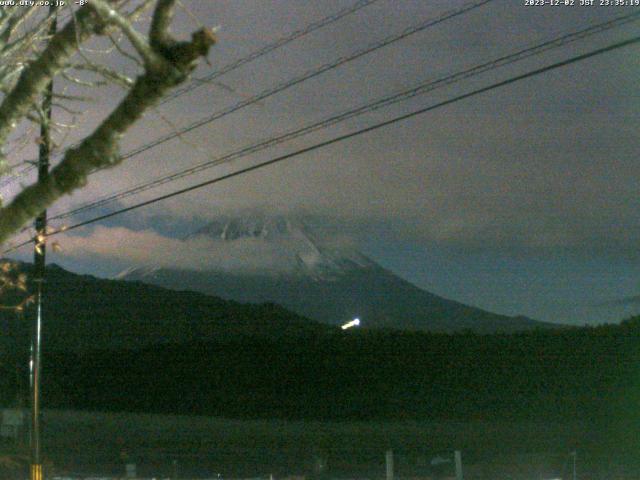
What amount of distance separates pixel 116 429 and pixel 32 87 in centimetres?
4727

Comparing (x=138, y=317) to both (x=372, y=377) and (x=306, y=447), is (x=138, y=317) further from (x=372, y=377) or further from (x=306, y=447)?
(x=306, y=447)

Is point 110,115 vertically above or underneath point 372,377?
above

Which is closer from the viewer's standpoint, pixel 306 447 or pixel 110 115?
pixel 110 115

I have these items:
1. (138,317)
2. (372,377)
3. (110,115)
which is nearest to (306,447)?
(372,377)

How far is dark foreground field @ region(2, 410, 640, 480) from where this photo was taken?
28953mm

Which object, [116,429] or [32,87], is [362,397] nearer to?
[116,429]

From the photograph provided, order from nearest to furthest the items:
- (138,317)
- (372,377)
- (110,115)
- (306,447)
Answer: (110,115)
(306,447)
(372,377)
(138,317)

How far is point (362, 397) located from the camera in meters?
61.7

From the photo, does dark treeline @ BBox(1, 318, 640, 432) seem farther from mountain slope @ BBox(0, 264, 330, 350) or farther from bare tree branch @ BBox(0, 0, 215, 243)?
bare tree branch @ BBox(0, 0, 215, 243)

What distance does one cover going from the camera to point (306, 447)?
40.7 m

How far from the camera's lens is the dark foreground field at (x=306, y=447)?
28953 mm

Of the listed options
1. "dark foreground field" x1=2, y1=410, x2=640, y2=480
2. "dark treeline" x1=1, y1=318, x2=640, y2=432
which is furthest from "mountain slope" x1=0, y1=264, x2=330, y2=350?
"dark foreground field" x1=2, y1=410, x2=640, y2=480

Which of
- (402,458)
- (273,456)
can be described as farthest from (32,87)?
(273,456)

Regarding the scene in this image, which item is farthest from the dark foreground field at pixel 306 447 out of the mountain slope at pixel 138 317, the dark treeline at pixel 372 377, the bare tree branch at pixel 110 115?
the mountain slope at pixel 138 317
